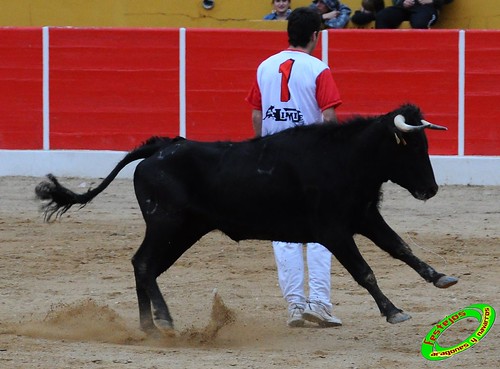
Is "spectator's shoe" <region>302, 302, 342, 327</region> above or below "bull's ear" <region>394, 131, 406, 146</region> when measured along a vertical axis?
below

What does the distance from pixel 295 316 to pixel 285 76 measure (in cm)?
131

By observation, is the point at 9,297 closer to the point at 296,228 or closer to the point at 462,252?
the point at 296,228

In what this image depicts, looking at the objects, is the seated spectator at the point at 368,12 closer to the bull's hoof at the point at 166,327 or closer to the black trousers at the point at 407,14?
the black trousers at the point at 407,14

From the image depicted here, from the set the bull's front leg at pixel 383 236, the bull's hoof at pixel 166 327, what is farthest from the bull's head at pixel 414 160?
the bull's hoof at pixel 166 327

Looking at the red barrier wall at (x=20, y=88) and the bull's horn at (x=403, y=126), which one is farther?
the red barrier wall at (x=20, y=88)

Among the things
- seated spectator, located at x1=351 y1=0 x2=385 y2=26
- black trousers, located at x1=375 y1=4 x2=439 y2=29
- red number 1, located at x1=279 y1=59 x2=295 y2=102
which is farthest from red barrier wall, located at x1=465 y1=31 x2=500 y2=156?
red number 1, located at x1=279 y1=59 x2=295 y2=102

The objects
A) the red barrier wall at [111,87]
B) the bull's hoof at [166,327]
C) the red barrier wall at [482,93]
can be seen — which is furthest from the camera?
the red barrier wall at [111,87]

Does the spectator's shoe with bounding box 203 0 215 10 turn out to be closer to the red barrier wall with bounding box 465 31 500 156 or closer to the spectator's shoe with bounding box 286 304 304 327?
the red barrier wall with bounding box 465 31 500 156

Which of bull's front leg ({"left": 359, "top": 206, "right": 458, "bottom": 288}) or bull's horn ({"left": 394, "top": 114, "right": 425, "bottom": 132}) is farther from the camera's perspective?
bull's front leg ({"left": 359, "top": 206, "right": 458, "bottom": 288})

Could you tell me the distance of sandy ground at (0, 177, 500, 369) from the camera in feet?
19.0

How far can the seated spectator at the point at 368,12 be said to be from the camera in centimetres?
1273

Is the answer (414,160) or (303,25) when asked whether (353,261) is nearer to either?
(414,160)

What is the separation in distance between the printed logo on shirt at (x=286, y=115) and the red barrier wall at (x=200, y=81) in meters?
5.25

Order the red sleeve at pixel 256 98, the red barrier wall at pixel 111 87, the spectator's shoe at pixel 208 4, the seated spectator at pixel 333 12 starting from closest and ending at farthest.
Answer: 1. the red sleeve at pixel 256 98
2. the red barrier wall at pixel 111 87
3. the seated spectator at pixel 333 12
4. the spectator's shoe at pixel 208 4
